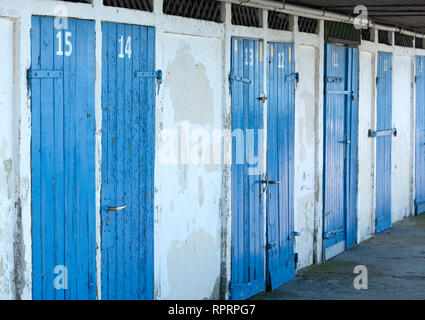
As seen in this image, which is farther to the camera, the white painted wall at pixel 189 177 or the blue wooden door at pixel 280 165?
the blue wooden door at pixel 280 165

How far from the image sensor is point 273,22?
8.91 meters

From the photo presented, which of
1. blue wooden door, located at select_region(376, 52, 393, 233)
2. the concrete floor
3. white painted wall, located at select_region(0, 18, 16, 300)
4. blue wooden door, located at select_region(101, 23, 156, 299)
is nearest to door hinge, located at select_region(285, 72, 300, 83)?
the concrete floor

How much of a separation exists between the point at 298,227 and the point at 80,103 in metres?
4.44

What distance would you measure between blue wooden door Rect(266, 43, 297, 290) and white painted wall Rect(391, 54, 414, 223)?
436 centimetres

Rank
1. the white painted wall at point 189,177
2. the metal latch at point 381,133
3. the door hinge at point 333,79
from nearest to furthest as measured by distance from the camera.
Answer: the white painted wall at point 189,177, the door hinge at point 333,79, the metal latch at point 381,133

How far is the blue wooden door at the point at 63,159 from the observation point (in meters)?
5.67

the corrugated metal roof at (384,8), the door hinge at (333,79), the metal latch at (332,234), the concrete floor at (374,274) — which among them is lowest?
the concrete floor at (374,274)

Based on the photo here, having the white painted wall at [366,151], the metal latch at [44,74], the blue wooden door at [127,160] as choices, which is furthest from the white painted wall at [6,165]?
the white painted wall at [366,151]

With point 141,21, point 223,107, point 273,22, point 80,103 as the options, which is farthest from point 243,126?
point 80,103

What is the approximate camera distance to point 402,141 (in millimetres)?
13625

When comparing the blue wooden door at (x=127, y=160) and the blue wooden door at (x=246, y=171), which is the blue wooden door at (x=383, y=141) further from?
the blue wooden door at (x=127, y=160)

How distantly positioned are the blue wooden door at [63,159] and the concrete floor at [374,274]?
299cm

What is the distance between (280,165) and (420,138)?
20.7ft

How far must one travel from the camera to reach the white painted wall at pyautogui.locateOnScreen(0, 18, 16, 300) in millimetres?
5402
